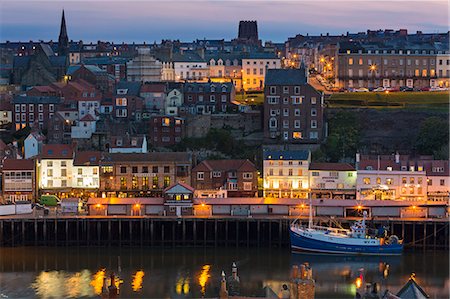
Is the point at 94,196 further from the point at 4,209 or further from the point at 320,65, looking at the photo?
the point at 320,65

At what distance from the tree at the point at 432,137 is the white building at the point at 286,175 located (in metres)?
7.21

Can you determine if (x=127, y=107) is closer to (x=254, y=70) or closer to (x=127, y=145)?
(x=127, y=145)

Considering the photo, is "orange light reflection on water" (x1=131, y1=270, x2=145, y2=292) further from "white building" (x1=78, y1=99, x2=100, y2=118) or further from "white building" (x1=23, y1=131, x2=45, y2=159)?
"white building" (x1=78, y1=99, x2=100, y2=118)

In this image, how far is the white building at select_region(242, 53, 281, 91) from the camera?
61.8 meters

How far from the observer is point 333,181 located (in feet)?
129

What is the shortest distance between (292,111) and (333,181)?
757 centimetres

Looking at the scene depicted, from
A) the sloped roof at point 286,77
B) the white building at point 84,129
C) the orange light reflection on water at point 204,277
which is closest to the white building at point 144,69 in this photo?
the white building at point 84,129

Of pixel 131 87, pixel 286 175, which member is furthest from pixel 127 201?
pixel 131 87

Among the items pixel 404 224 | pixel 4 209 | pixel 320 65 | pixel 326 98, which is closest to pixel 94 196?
pixel 4 209

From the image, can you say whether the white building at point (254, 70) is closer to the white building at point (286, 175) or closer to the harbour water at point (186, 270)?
the white building at point (286, 175)

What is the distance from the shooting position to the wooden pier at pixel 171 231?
34.6 m

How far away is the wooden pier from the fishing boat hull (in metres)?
1.09

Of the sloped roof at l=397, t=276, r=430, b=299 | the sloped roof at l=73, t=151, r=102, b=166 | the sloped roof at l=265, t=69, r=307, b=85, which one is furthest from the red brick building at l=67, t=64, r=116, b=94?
Answer: the sloped roof at l=397, t=276, r=430, b=299

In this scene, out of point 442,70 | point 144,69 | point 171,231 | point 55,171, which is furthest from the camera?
point 144,69
